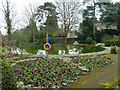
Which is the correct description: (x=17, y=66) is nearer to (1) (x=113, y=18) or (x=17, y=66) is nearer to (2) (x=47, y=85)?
(2) (x=47, y=85)

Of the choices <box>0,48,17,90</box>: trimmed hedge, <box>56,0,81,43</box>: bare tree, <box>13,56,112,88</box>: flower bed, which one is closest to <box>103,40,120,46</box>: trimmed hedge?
<box>56,0,81,43</box>: bare tree

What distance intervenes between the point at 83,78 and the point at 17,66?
246cm

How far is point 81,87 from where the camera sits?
111 inches

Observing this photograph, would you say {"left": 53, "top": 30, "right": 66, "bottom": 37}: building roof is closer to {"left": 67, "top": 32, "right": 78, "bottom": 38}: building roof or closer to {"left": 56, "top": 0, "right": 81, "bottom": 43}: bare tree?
{"left": 67, "top": 32, "right": 78, "bottom": 38}: building roof

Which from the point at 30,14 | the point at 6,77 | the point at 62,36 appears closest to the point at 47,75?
the point at 6,77

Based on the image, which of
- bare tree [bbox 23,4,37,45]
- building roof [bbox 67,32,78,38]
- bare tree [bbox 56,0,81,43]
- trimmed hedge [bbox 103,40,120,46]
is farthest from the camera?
building roof [bbox 67,32,78,38]

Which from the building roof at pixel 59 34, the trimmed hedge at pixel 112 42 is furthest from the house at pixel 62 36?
the trimmed hedge at pixel 112 42

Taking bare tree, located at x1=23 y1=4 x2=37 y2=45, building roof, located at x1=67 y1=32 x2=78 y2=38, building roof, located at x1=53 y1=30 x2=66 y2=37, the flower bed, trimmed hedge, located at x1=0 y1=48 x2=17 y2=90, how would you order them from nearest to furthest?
trimmed hedge, located at x1=0 y1=48 x2=17 y2=90
the flower bed
bare tree, located at x1=23 y1=4 x2=37 y2=45
building roof, located at x1=67 y1=32 x2=78 y2=38
building roof, located at x1=53 y1=30 x2=66 y2=37

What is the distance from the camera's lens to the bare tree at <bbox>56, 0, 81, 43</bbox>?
16906 mm

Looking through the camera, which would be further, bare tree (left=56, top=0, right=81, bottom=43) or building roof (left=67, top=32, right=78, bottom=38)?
building roof (left=67, top=32, right=78, bottom=38)

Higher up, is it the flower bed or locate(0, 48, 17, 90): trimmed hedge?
locate(0, 48, 17, 90): trimmed hedge

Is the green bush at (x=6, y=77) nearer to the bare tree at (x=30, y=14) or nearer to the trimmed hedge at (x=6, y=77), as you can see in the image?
the trimmed hedge at (x=6, y=77)

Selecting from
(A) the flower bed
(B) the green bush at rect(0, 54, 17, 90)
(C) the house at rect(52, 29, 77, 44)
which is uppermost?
(C) the house at rect(52, 29, 77, 44)

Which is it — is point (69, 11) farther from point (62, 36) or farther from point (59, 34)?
point (62, 36)
